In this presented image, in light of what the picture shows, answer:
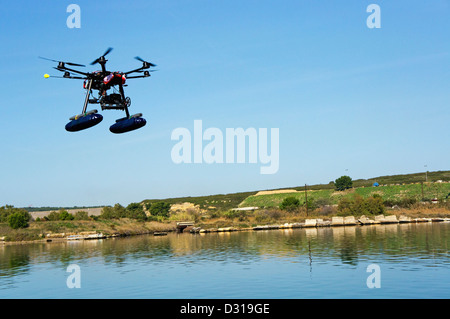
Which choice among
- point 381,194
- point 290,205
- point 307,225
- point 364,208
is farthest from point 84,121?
point 381,194

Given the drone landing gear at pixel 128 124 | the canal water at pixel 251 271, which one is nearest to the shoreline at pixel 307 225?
the canal water at pixel 251 271

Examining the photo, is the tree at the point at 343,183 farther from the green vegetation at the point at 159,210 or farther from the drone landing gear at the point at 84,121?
the drone landing gear at the point at 84,121

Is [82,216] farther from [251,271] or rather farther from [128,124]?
[128,124]

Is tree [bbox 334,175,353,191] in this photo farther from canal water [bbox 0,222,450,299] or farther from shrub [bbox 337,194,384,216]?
canal water [bbox 0,222,450,299]

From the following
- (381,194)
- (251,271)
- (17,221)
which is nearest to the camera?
(251,271)
